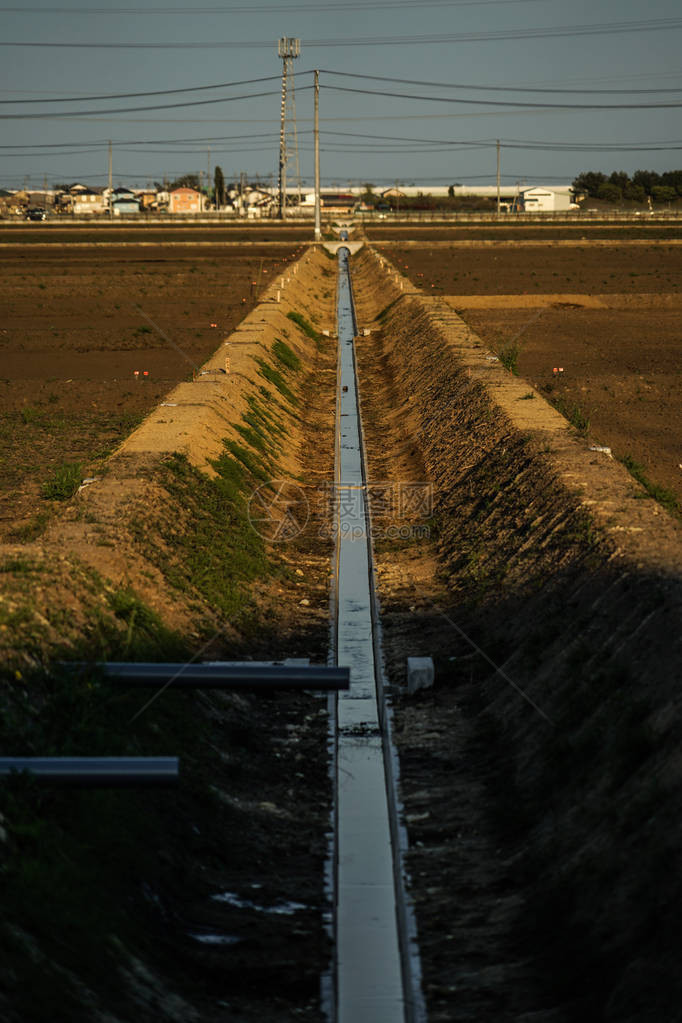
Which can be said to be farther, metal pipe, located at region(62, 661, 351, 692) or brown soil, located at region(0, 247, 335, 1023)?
metal pipe, located at region(62, 661, 351, 692)

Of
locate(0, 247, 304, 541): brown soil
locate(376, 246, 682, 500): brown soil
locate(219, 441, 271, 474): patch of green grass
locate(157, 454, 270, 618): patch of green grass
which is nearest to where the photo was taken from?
locate(157, 454, 270, 618): patch of green grass

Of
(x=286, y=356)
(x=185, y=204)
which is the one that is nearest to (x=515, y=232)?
(x=286, y=356)

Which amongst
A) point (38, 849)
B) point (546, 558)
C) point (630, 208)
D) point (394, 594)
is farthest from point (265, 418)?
point (630, 208)

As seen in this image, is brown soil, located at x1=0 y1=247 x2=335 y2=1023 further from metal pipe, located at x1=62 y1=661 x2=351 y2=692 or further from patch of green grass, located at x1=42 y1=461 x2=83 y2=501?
patch of green grass, located at x1=42 y1=461 x2=83 y2=501

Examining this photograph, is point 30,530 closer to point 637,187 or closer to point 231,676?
point 231,676

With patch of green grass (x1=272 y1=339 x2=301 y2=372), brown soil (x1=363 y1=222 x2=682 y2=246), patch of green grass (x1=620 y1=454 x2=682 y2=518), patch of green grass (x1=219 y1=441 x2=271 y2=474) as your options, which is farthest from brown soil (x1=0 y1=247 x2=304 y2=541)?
brown soil (x1=363 y1=222 x2=682 y2=246)

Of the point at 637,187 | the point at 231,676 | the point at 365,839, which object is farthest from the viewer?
the point at 637,187

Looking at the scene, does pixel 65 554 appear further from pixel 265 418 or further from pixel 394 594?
pixel 265 418
